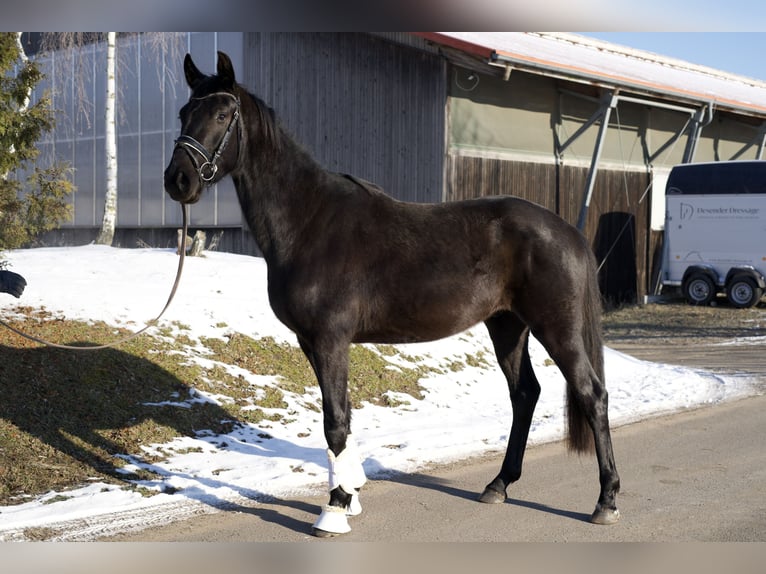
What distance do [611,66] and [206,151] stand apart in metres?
18.8

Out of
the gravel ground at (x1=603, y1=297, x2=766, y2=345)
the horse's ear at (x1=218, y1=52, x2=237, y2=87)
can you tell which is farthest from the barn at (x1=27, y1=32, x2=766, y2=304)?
the horse's ear at (x1=218, y1=52, x2=237, y2=87)

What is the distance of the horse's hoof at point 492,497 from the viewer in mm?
5629

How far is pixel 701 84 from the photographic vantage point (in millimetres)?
25953

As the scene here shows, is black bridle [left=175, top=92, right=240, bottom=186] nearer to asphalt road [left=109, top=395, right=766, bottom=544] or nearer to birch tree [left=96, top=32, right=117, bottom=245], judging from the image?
asphalt road [left=109, top=395, right=766, bottom=544]

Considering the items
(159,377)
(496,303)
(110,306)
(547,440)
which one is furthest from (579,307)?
(110,306)

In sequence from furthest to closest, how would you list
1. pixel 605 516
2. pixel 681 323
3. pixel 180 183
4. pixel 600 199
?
pixel 600 199
pixel 681 323
pixel 605 516
pixel 180 183

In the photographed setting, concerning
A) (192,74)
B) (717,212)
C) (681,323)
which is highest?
(192,74)

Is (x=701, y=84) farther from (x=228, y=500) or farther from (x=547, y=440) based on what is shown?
(x=228, y=500)

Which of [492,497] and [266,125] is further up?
[266,125]

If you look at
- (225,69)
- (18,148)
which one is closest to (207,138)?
(225,69)

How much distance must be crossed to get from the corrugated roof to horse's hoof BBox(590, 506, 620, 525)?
11895 millimetres

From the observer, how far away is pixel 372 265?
17.0ft

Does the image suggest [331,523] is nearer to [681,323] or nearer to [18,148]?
[18,148]

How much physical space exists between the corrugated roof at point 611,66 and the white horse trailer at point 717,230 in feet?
6.22
